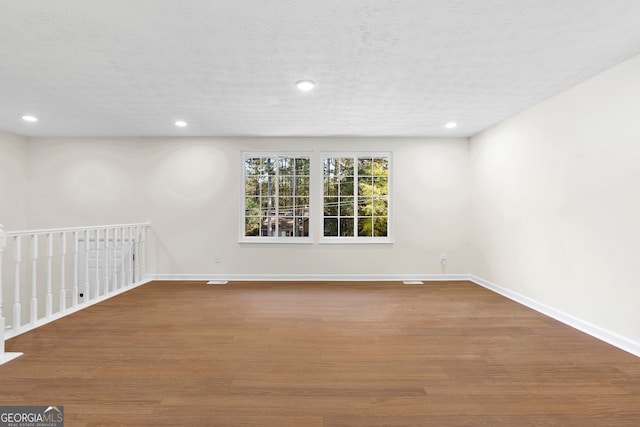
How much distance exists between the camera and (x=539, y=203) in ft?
11.6

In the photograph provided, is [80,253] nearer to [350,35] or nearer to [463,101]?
[350,35]

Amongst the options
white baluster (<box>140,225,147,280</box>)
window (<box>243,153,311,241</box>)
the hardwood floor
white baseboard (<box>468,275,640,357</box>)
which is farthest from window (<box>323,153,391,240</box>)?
white baluster (<box>140,225,147,280</box>)

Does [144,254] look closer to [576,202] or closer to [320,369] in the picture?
[320,369]

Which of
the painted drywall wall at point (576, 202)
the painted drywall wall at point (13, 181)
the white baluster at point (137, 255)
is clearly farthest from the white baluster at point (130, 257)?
the painted drywall wall at point (576, 202)

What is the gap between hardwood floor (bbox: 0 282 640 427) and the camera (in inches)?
66.3

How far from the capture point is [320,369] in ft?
7.06

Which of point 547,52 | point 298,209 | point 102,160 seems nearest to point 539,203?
point 547,52

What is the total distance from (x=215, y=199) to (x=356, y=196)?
238 cm

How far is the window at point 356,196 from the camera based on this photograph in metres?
5.14

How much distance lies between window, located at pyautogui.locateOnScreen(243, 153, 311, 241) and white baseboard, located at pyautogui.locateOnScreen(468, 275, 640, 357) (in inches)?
126

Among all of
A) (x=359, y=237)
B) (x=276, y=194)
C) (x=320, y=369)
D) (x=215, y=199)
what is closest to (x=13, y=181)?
(x=215, y=199)

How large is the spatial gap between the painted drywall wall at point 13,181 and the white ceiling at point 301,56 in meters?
1.30

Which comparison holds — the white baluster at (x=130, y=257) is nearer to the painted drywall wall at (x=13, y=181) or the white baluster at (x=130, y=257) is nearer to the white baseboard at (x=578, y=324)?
the painted drywall wall at (x=13, y=181)

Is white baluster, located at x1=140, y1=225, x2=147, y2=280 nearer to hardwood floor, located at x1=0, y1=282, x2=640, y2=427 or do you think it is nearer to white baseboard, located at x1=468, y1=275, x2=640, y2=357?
Result: hardwood floor, located at x1=0, y1=282, x2=640, y2=427
